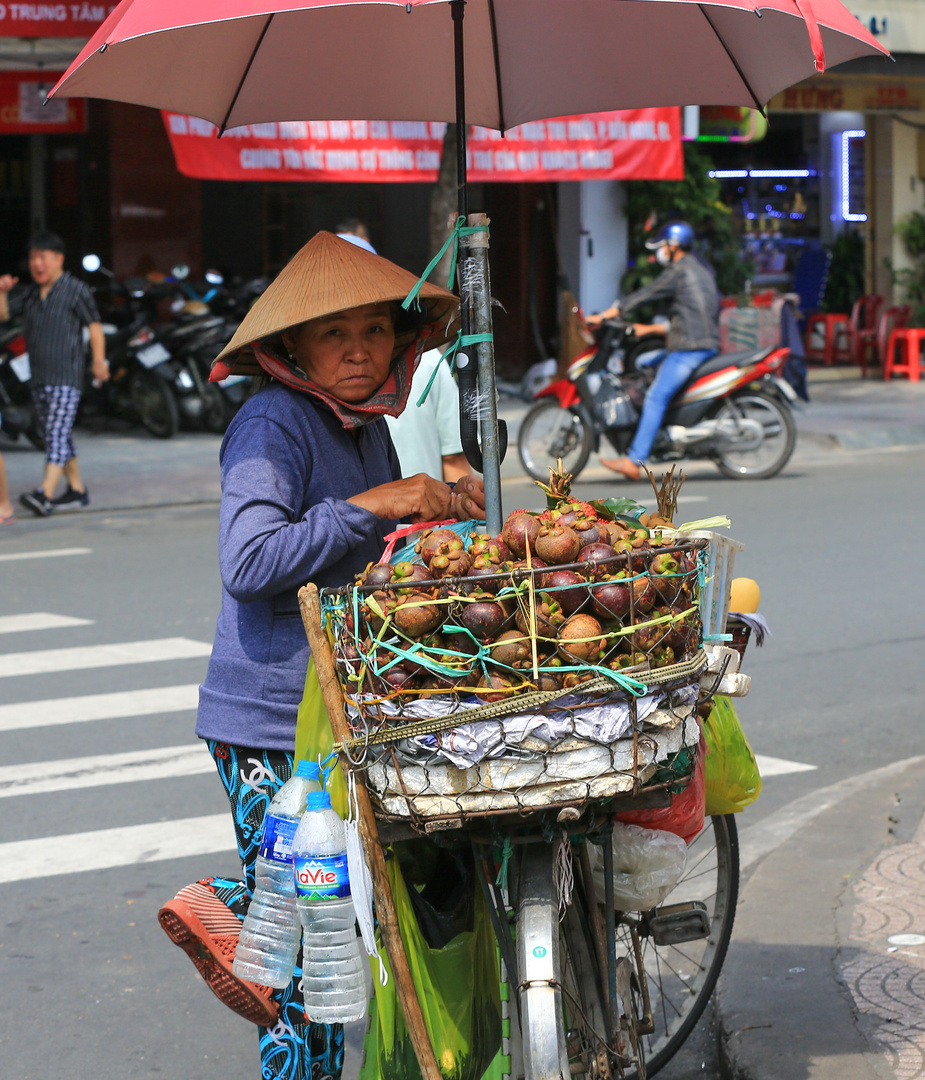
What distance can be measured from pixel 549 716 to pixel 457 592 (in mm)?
220

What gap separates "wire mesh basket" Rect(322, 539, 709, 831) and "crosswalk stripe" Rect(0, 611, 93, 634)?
554 centimetres

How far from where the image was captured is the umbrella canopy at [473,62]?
9.51 feet

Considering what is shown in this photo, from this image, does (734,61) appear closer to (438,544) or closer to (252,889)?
(438,544)

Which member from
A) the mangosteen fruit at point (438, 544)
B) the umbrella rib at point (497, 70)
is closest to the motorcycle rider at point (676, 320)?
the umbrella rib at point (497, 70)

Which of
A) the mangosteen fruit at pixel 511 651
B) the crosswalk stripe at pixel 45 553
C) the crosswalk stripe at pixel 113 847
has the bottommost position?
the crosswalk stripe at pixel 113 847

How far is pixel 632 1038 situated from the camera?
2678 millimetres

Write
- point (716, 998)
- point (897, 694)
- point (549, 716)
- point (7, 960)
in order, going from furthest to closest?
point (897, 694)
point (7, 960)
point (716, 998)
point (549, 716)

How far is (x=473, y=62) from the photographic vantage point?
10.6 feet

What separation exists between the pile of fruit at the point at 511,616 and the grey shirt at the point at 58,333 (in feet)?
30.3

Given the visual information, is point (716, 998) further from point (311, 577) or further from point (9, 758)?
point (9, 758)

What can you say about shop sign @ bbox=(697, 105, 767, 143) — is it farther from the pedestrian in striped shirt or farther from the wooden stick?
the wooden stick

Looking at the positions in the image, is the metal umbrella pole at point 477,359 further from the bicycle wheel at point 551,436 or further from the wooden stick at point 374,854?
the bicycle wheel at point 551,436

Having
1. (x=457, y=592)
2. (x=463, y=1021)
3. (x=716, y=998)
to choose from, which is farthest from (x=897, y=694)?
(x=457, y=592)

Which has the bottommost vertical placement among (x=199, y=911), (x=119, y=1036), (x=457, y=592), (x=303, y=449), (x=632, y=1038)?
(x=119, y=1036)
